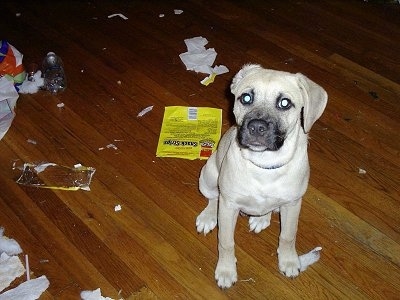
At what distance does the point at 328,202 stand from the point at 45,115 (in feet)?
6.56

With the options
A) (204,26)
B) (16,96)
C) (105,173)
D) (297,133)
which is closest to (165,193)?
(105,173)

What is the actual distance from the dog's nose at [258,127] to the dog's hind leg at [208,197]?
51 centimetres

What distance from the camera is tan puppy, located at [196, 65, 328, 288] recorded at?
180cm

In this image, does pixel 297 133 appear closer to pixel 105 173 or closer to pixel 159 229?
pixel 159 229

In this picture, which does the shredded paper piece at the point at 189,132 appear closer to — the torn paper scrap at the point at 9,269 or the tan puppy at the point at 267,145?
the tan puppy at the point at 267,145

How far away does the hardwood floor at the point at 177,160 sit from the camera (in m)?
2.27

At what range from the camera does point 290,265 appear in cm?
222

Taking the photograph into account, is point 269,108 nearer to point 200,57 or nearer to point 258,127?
point 258,127

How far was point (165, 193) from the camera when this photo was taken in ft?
8.69

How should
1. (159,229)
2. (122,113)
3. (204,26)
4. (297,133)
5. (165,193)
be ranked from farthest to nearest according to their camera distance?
(204,26)
(122,113)
(165,193)
(159,229)
(297,133)

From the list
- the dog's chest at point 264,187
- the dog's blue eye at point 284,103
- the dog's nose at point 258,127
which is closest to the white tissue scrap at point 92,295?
the dog's chest at point 264,187

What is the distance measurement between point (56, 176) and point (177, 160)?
748 mm

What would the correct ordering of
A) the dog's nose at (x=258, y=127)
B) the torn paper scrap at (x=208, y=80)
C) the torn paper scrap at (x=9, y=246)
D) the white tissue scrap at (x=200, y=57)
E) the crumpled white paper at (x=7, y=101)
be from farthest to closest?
the white tissue scrap at (x=200, y=57), the torn paper scrap at (x=208, y=80), the crumpled white paper at (x=7, y=101), the torn paper scrap at (x=9, y=246), the dog's nose at (x=258, y=127)

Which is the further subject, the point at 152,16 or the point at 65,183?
the point at 152,16
